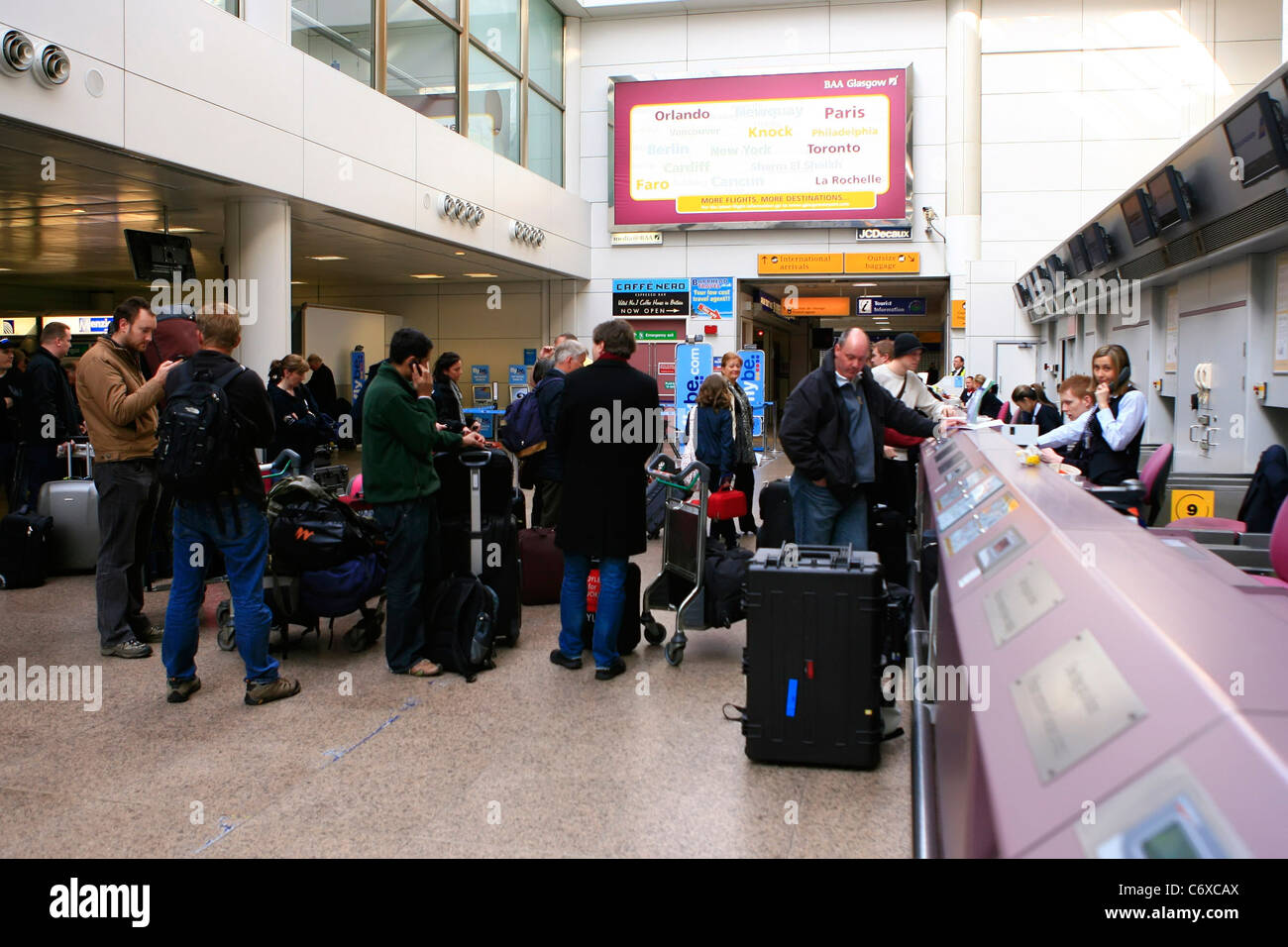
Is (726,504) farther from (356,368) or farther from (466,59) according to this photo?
(356,368)

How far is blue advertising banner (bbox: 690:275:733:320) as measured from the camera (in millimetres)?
19469

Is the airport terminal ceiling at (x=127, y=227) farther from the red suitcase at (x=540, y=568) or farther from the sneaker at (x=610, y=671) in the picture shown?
the sneaker at (x=610, y=671)

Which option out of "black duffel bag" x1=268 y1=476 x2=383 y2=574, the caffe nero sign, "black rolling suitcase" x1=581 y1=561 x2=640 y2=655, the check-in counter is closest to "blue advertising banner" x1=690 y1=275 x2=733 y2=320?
the caffe nero sign

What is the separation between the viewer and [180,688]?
4.67 meters

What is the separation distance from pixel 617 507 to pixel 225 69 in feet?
21.3

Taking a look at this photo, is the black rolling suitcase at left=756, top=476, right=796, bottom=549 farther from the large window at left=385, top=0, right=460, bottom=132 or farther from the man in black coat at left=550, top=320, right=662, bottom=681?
the large window at left=385, top=0, right=460, bottom=132

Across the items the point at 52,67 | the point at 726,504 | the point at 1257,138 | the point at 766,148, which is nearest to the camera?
the point at 1257,138

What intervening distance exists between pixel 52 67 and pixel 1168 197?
27.2 feet

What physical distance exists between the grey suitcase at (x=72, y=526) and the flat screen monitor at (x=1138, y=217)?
28.6 ft

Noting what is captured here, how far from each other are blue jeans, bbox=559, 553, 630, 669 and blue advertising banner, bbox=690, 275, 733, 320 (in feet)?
48.5

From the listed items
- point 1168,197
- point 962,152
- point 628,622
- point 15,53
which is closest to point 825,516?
point 628,622

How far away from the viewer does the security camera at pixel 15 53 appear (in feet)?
21.8

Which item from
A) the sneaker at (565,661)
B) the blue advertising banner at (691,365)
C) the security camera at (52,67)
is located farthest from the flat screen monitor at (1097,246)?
the security camera at (52,67)
